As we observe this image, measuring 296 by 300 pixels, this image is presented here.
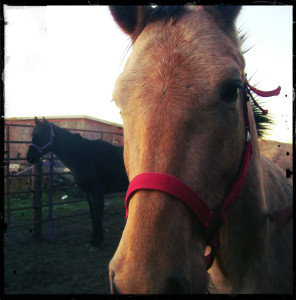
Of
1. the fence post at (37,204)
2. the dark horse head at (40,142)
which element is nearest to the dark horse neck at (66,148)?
the dark horse head at (40,142)

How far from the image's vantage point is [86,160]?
5363 millimetres

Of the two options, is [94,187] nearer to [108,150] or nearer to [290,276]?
[108,150]

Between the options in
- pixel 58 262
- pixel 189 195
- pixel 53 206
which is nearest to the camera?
pixel 189 195

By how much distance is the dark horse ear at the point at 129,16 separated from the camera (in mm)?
1336

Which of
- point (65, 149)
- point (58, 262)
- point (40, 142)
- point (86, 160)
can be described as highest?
point (40, 142)

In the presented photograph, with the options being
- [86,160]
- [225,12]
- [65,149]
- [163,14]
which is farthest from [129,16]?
[65,149]

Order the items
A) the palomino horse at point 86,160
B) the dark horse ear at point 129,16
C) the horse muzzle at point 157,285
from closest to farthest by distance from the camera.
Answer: the horse muzzle at point 157,285 → the dark horse ear at point 129,16 → the palomino horse at point 86,160

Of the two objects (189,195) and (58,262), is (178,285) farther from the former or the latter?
(58,262)

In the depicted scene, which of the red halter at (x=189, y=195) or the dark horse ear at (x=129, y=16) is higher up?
the dark horse ear at (x=129, y=16)

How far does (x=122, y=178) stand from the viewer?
5621mm

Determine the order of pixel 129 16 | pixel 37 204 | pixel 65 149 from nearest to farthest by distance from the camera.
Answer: pixel 129 16 < pixel 37 204 < pixel 65 149

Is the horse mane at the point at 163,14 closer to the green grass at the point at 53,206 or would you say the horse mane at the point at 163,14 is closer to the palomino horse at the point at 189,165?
the palomino horse at the point at 189,165

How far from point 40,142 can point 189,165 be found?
5104mm
